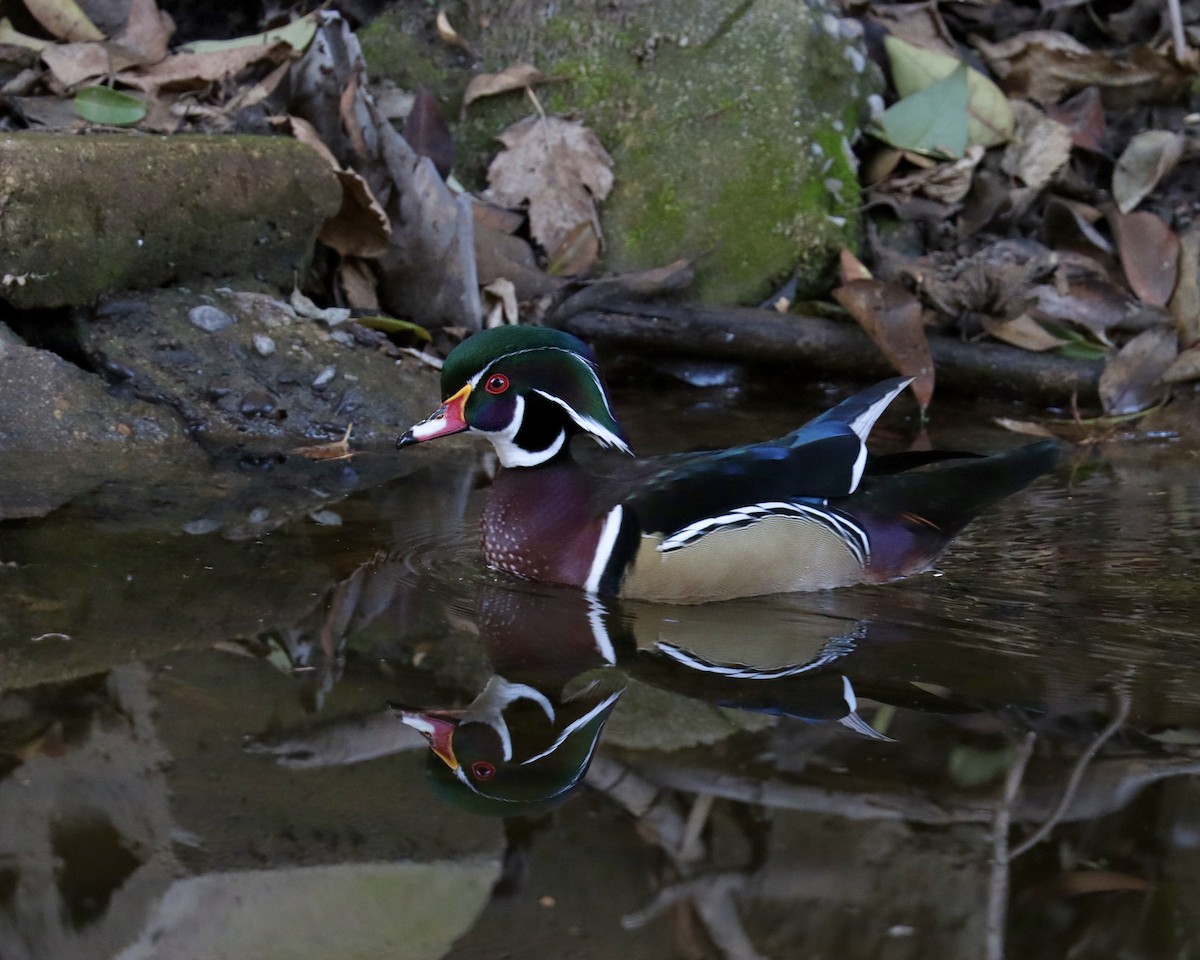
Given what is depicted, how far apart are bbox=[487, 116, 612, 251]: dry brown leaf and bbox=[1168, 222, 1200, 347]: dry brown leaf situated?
7.34ft

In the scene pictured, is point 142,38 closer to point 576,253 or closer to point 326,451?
point 576,253

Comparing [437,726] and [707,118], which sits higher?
[437,726]

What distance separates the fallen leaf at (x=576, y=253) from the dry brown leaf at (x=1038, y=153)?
1.85 m

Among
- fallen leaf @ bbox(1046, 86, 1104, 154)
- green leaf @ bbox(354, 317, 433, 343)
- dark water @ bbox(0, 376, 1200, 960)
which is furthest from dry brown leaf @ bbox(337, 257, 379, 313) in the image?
fallen leaf @ bbox(1046, 86, 1104, 154)

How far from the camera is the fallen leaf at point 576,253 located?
224 inches

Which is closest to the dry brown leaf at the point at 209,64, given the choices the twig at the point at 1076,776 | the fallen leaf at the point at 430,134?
the fallen leaf at the point at 430,134

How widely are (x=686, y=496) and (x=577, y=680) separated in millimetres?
757

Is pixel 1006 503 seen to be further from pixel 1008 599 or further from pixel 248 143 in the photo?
pixel 248 143

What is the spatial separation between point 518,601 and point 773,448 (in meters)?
0.75

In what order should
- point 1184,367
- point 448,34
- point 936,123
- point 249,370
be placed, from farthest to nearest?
1. point 448,34
2. point 936,123
3. point 1184,367
4. point 249,370

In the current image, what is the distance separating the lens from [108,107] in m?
5.00

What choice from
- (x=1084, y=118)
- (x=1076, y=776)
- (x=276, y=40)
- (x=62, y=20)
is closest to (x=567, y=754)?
(x=1076, y=776)

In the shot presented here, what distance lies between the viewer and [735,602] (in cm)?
344

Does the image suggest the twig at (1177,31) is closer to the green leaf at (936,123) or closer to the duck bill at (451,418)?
the green leaf at (936,123)
